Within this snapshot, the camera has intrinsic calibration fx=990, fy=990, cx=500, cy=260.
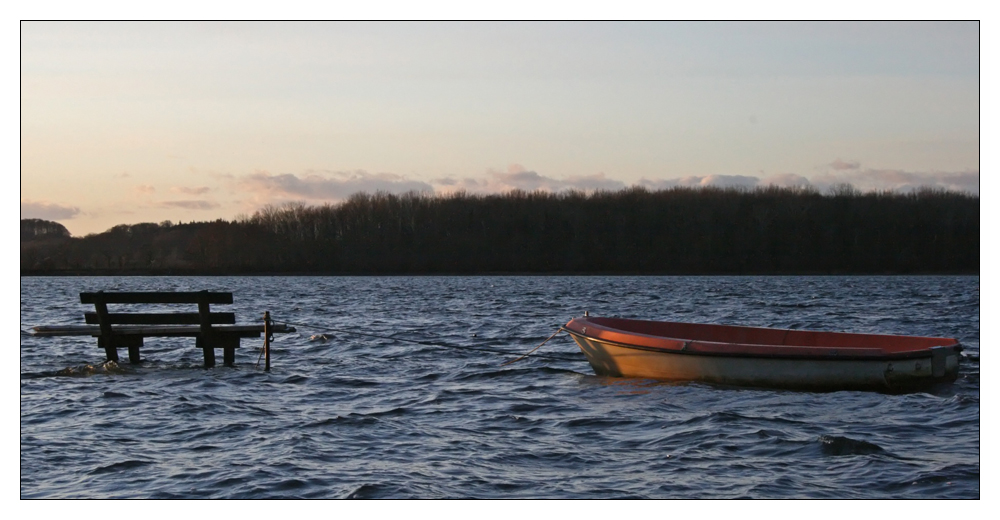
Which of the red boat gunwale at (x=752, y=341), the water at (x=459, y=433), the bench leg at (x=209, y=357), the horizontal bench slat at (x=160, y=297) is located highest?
the horizontal bench slat at (x=160, y=297)

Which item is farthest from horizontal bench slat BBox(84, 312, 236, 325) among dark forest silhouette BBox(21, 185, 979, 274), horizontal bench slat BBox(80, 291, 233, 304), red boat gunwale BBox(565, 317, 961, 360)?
dark forest silhouette BBox(21, 185, 979, 274)

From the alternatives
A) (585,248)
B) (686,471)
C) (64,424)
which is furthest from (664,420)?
(585,248)

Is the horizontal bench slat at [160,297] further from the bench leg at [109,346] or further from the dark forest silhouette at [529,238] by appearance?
the dark forest silhouette at [529,238]

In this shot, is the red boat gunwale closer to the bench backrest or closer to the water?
the water

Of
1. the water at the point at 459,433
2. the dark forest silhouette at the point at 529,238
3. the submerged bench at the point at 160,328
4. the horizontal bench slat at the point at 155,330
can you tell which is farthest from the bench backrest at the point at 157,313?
the dark forest silhouette at the point at 529,238

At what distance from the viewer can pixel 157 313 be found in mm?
18078

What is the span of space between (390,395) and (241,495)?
610 centimetres

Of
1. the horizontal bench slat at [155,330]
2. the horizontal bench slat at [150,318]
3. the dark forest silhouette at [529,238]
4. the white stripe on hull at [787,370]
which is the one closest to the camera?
the white stripe on hull at [787,370]

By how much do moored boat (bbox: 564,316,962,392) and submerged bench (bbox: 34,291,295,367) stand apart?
6196mm

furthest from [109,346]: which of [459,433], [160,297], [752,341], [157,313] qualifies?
[752,341]

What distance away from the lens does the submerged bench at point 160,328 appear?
57.8 feet

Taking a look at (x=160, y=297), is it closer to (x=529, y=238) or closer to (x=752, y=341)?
(x=752, y=341)

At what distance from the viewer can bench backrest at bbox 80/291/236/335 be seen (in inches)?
692

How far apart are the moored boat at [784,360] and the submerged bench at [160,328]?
20.3 ft
